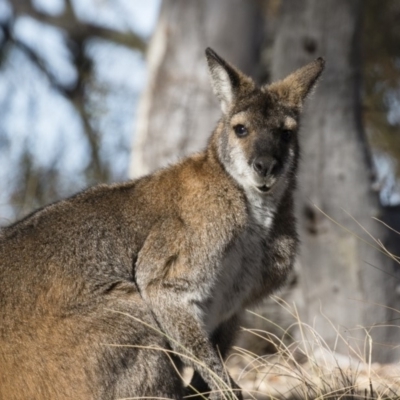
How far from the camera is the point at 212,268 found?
19.3 feet

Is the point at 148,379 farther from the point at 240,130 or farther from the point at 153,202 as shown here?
the point at 240,130

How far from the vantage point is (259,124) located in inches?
245

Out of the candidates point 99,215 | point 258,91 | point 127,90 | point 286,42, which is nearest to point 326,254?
point 286,42

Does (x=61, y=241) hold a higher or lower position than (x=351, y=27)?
lower

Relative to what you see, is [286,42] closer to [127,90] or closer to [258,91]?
[258,91]

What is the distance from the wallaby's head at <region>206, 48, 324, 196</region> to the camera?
6039 millimetres

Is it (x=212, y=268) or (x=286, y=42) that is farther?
(x=286, y=42)

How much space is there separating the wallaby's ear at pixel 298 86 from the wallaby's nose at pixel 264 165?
2.62 ft

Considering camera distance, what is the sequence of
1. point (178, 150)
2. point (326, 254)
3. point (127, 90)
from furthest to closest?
point (127, 90) → point (178, 150) → point (326, 254)

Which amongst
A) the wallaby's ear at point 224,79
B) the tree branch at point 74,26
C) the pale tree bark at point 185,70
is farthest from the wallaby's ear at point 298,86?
the tree branch at point 74,26

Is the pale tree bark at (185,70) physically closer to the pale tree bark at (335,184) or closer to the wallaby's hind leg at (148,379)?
the pale tree bark at (335,184)

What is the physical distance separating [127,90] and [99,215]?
10.2 meters

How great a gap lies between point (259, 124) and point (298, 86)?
0.63 metres

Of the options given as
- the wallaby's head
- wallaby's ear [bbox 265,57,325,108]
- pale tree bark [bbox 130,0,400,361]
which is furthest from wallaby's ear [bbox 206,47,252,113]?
pale tree bark [bbox 130,0,400,361]
